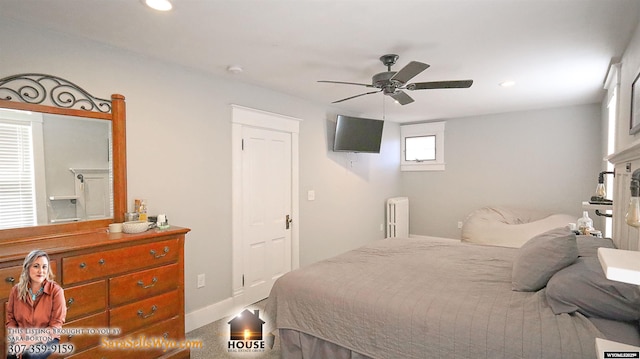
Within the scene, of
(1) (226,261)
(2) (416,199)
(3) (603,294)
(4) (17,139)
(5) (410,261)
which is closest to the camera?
(3) (603,294)

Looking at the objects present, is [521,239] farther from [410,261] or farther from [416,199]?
[410,261]

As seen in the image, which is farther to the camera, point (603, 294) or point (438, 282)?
point (438, 282)

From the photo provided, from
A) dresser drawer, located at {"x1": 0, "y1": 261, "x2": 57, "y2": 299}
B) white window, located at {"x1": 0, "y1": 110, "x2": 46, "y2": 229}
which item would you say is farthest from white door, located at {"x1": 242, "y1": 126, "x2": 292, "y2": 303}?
dresser drawer, located at {"x1": 0, "y1": 261, "x2": 57, "y2": 299}

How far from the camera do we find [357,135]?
459 cm

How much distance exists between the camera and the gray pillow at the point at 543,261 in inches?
70.1

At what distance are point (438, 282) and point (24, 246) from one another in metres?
2.49

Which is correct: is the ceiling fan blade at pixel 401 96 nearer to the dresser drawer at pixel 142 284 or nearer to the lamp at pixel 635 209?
the lamp at pixel 635 209

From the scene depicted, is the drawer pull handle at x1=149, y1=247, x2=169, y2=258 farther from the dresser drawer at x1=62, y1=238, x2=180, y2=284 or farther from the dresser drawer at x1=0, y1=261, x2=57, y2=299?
the dresser drawer at x1=0, y1=261, x2=57, y2=299

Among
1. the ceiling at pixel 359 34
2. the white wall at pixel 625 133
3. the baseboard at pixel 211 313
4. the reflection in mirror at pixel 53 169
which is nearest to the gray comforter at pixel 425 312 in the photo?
the white wall at pixel 625 133

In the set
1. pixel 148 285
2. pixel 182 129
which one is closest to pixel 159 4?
pixel 182 129

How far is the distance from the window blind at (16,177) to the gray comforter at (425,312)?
1668 mm

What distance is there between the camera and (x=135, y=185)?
2529 millimetres

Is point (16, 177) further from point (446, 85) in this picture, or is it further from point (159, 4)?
point (446, 85)

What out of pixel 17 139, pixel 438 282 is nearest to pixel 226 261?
pixel 17 139
